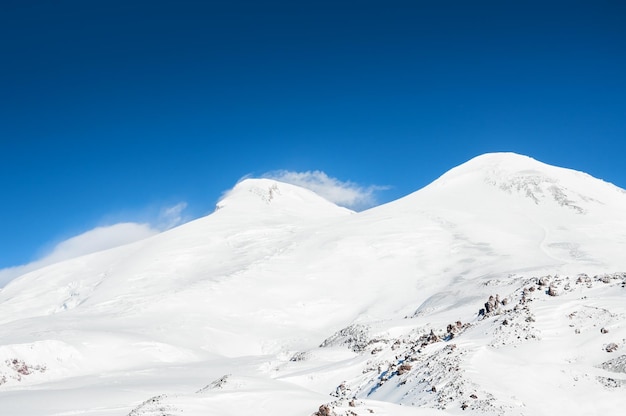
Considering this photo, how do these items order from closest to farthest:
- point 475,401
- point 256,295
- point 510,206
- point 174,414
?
point 174,414
point 475,401
point 256,295
point 510,206

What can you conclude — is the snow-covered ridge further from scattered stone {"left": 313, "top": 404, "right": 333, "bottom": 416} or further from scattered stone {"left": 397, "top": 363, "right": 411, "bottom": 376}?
scattered stone {"left": 313, "top": 404, "right": 333, "bottom": 416}

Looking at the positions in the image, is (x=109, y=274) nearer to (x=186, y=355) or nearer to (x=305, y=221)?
(x=305, y=221)

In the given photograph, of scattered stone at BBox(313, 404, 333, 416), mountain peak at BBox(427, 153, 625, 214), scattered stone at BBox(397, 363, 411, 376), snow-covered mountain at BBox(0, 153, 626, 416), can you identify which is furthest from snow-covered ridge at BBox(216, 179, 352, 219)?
scattered stone at BBox(313, 404, 333, 416)

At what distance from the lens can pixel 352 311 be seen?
53.2 m

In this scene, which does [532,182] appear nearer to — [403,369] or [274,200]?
[274,200]

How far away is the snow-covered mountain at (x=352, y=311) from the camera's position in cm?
1723

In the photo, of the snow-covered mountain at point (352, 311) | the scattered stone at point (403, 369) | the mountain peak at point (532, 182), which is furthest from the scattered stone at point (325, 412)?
the mountain peak at point (532, 182)

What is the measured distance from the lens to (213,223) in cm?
9412

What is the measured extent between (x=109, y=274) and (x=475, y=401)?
6939 cm

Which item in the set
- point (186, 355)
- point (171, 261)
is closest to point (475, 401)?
point (186, 355)

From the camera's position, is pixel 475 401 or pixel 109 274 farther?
pixel 109 274

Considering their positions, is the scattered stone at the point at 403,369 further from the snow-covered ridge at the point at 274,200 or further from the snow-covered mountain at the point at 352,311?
the snow-covered ridge at the point at 274,200

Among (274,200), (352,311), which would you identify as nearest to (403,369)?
(352,311)

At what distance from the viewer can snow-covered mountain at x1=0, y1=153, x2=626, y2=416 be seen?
17234 millimetres
